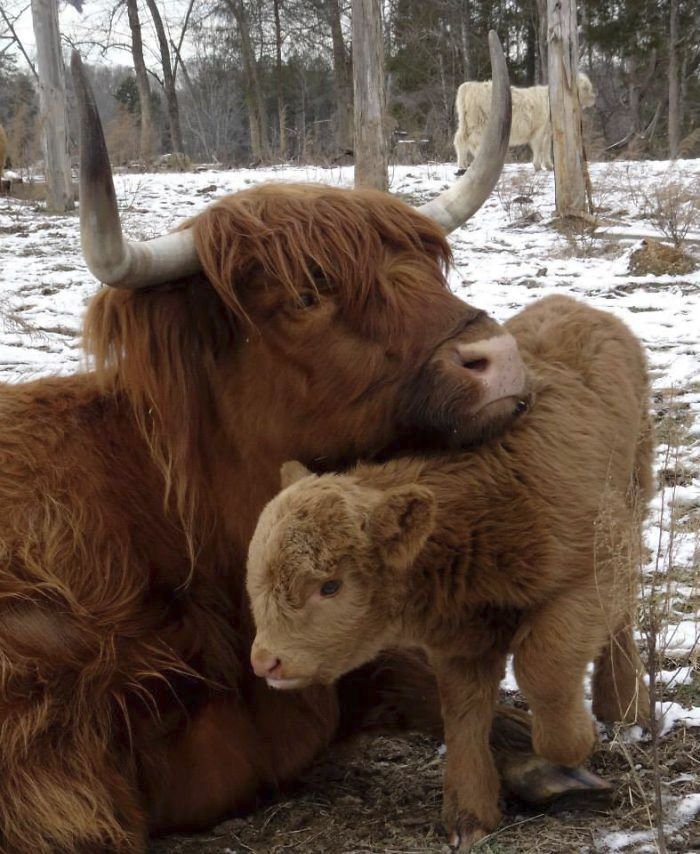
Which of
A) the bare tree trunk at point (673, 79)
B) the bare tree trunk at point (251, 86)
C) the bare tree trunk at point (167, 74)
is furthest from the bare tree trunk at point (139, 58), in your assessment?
the bare tree trunk at point (673, 79)

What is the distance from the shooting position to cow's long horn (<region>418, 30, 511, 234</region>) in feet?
9.44

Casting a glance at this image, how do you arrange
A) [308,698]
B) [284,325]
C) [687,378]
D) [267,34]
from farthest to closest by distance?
[267,34] < [687,378] < [308,698] < [284,325]

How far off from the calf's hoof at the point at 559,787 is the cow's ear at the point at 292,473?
3.21 feet

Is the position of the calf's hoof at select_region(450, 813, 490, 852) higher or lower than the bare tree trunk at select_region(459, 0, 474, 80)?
lower

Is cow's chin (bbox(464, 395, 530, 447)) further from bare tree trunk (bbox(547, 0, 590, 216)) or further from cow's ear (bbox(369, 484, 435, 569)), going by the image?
bare tree trunk (bbox(547, 0, 590, 216))

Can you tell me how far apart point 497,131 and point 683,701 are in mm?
1743

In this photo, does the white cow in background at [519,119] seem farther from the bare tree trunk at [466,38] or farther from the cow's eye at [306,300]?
the cow's eye at [306,300]

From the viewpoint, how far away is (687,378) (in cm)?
597

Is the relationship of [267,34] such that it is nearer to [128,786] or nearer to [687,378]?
[687,378]

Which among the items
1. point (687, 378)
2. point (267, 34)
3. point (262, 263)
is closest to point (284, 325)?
point (262, 263)

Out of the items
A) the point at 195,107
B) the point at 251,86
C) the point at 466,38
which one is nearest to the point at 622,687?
the point at 466,38

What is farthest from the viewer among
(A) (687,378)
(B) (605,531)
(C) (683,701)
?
(A) (687,378)

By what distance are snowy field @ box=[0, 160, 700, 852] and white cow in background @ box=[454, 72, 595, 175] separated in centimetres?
160

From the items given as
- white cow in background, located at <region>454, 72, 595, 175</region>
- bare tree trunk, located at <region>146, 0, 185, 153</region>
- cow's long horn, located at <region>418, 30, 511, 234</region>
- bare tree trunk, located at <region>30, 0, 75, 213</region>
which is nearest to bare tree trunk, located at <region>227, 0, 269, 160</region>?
bare tree trunk, located at <region>146, 0, 185, 153</region>
